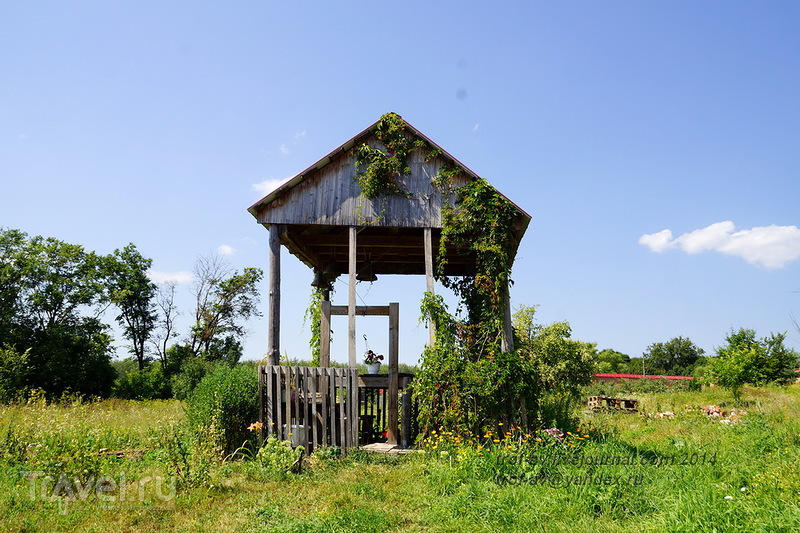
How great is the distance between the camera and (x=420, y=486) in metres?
6.82

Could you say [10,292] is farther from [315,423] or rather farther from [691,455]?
[691,455]

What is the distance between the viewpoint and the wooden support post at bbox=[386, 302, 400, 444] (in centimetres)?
988

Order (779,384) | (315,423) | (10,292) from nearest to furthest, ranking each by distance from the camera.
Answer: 1. (315,423)
2. (779,384)
3. (10,292)

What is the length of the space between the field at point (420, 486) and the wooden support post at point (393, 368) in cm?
101

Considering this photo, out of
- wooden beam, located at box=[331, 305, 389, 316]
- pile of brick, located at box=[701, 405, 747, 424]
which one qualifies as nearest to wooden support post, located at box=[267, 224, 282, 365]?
wooden beam, located at box=[331, 305, 389, 316]

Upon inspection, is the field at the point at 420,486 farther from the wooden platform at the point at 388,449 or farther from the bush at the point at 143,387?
the bush at the point at 143,387

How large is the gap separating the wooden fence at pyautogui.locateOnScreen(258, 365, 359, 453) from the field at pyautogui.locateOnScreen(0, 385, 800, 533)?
650 mm

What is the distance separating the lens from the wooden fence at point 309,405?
30.8 feet

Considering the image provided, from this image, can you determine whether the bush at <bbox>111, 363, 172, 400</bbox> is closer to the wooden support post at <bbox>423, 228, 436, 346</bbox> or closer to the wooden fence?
the wooden fence

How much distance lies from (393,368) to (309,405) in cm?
175

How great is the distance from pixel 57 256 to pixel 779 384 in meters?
41.2

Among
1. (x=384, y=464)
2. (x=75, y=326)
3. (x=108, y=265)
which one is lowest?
(x=384, y=464)

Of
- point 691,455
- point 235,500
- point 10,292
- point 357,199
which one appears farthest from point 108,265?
point 691,455

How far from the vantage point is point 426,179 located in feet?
33.9
